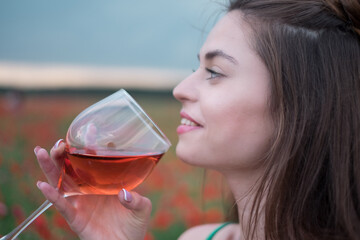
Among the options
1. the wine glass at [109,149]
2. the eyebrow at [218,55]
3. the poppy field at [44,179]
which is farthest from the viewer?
the poppy field at [44,179]

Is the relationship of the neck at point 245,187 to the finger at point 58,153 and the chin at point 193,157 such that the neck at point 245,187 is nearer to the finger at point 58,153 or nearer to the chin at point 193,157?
the chin at point 193,157

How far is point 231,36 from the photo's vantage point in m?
1.83

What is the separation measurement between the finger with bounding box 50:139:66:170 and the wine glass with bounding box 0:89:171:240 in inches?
5.0

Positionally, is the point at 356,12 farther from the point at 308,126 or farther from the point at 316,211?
the point at 316,211

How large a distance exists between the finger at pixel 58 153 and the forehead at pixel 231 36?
69cm

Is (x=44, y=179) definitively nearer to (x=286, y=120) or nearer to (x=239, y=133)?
(x=239, y=133)

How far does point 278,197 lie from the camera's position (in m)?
1.74

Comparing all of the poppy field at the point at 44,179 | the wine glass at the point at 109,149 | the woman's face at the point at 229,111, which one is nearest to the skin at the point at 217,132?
the woman's face at the point at 229,111

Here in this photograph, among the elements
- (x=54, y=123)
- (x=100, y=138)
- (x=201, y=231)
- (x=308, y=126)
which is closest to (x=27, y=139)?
(x=54, y=123)

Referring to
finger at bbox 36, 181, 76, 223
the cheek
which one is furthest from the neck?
finger at bbox 36, 181, 76, 223

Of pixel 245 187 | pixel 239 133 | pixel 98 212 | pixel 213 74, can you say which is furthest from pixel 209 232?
pixel 213 74

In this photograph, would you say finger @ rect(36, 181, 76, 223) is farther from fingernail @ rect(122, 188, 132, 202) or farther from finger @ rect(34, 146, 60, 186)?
fingernail @ rect(122, 188, 132, 202)

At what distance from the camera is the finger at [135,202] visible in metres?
1.66

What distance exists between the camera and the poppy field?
2.64 m
